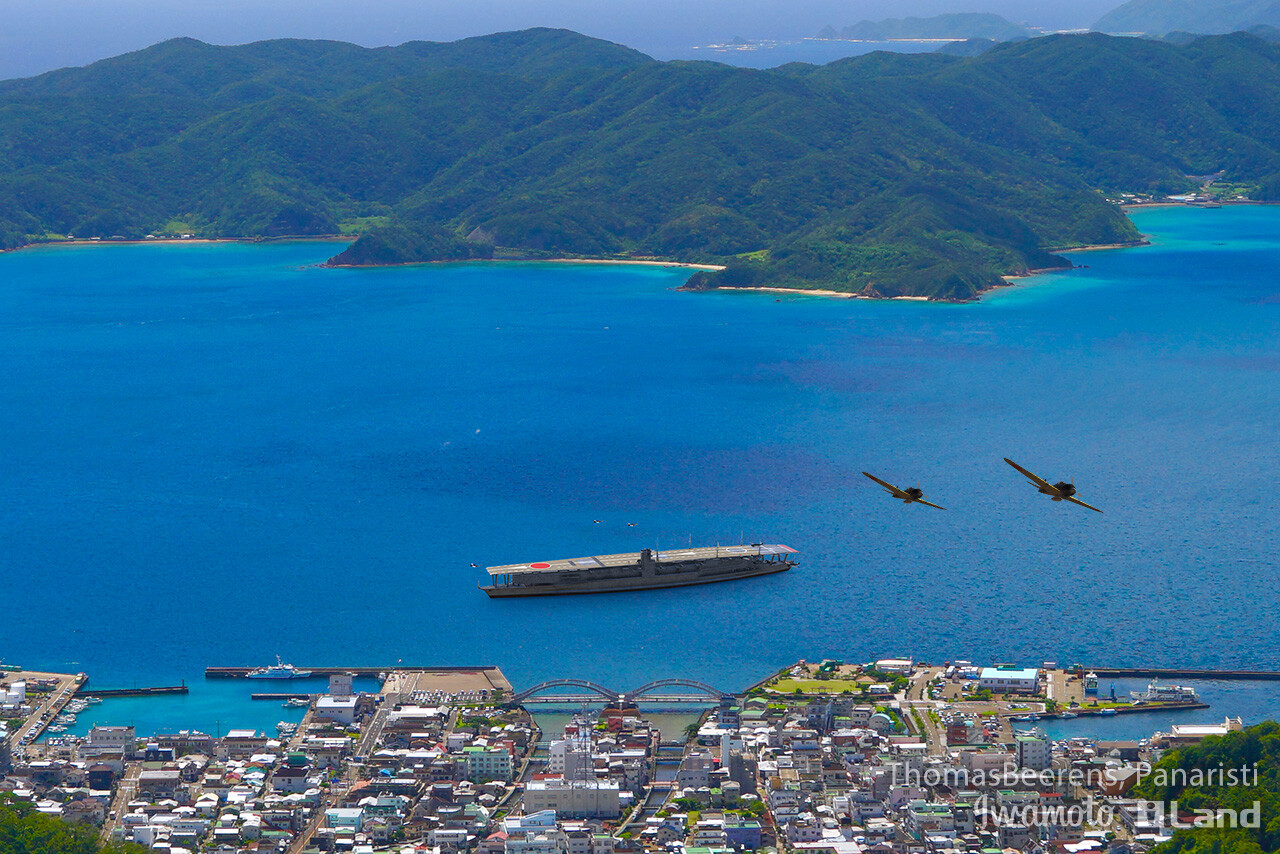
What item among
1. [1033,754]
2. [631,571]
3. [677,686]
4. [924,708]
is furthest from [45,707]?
[1033,754]

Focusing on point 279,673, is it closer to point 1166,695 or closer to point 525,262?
point 1166,695

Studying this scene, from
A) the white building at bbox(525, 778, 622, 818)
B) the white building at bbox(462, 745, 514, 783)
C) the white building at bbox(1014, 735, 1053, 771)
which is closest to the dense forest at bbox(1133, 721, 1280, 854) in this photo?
the white building at bbox(1014, 735, 1053, 771)

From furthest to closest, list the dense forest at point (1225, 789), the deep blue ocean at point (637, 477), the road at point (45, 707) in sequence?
the deep blue ocean at point (637, 477) → the road at point (45, 707) → the dense forest at point (1225, 789)

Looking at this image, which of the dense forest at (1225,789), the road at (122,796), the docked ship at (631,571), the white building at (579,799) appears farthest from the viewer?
the docked ship at (631,571)

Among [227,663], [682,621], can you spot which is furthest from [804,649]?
[227,663]

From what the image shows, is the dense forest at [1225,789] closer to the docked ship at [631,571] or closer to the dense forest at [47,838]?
the docked ship at [631,571]

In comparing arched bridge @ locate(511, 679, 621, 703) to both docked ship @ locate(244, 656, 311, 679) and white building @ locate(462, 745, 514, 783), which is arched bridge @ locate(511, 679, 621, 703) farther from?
docked ship @ locate(244, 656, 311, 679)

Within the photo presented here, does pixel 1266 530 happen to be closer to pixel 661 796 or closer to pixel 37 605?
pixel 661 796

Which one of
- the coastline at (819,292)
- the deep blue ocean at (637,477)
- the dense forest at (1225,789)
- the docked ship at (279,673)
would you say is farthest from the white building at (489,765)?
the coastline at (819,292)
